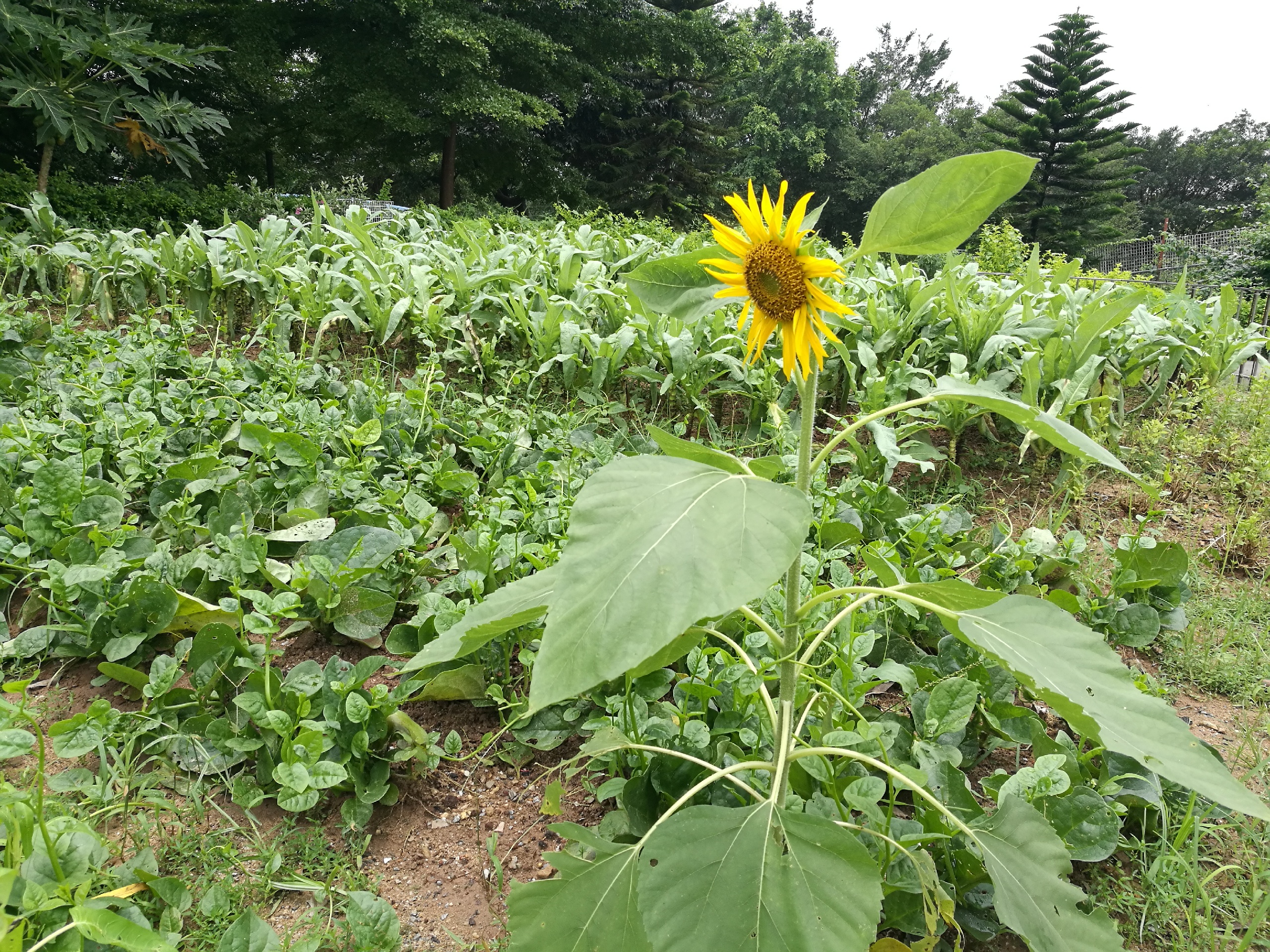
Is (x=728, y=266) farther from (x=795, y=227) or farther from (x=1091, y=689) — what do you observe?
(x=1091, y=689)

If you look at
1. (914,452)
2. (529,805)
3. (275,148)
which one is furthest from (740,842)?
(275,148)

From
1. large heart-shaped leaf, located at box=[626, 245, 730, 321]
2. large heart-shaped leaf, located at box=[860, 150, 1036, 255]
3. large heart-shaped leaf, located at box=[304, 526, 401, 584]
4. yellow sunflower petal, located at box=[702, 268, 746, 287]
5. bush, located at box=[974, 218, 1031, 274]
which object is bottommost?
large heart-shaped leaf, located at box=[304, 526, 401, 584]

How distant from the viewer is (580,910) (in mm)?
974

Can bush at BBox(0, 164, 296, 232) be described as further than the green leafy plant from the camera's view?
Yes

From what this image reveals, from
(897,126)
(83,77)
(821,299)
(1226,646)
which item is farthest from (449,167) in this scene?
(897,126)

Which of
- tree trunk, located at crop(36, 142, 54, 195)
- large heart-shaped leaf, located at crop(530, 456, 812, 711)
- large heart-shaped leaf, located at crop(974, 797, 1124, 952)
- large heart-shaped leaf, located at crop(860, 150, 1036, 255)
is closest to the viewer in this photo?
large heart-shaped leaf, located at crop(530, 456, 812, 711)

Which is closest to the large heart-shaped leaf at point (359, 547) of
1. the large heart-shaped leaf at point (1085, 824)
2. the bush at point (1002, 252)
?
the large heart-shaped leaf at point (1085, 824)

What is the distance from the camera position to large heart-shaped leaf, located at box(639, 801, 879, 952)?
0.82 metres

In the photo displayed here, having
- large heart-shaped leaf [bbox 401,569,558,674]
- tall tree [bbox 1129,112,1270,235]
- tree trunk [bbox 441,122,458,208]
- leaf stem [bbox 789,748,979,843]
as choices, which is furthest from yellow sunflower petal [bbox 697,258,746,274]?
tall tree [bbox 1129,112,1270,235]

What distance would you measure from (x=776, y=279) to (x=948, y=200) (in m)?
0.24

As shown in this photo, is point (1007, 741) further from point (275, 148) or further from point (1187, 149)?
point (1187, 149)

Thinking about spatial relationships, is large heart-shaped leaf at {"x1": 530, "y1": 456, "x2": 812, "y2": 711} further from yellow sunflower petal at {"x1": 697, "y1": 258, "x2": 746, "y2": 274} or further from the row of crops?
yellow sunflower petal at {"x1": 697, "y1": 258, "x2": 746, "y2": 274}

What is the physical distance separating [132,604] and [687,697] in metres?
1.35

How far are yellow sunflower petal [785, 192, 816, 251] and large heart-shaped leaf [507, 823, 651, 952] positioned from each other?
2.74 feet
